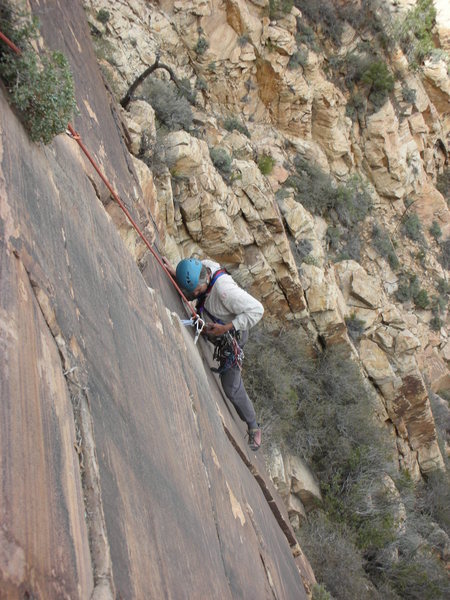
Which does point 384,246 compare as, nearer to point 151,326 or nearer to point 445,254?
point 445,254

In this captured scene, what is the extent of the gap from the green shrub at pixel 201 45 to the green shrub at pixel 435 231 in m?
8.86

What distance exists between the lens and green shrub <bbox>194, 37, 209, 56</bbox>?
957cm

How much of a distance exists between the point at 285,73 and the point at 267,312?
6.20 meters

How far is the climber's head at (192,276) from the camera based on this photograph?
3.86 meters

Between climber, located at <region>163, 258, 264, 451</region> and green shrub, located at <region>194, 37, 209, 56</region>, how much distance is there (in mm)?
7309

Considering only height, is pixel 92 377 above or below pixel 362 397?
above

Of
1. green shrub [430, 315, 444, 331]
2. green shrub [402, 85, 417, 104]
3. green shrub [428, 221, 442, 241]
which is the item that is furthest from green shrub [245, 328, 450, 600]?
green shrub [402, 85, 417, 104]

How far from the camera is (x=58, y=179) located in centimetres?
229

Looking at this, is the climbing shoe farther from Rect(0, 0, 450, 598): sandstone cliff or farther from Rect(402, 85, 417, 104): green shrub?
Rect(402, 85, 417, 104): green shrub

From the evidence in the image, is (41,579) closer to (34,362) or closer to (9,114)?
(34,362)

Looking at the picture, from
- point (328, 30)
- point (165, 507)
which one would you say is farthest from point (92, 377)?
point (328, 30)

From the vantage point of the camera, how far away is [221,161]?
762cm

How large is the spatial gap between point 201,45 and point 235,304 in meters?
7.87

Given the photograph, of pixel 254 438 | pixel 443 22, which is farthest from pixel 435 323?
pixel 443 22
